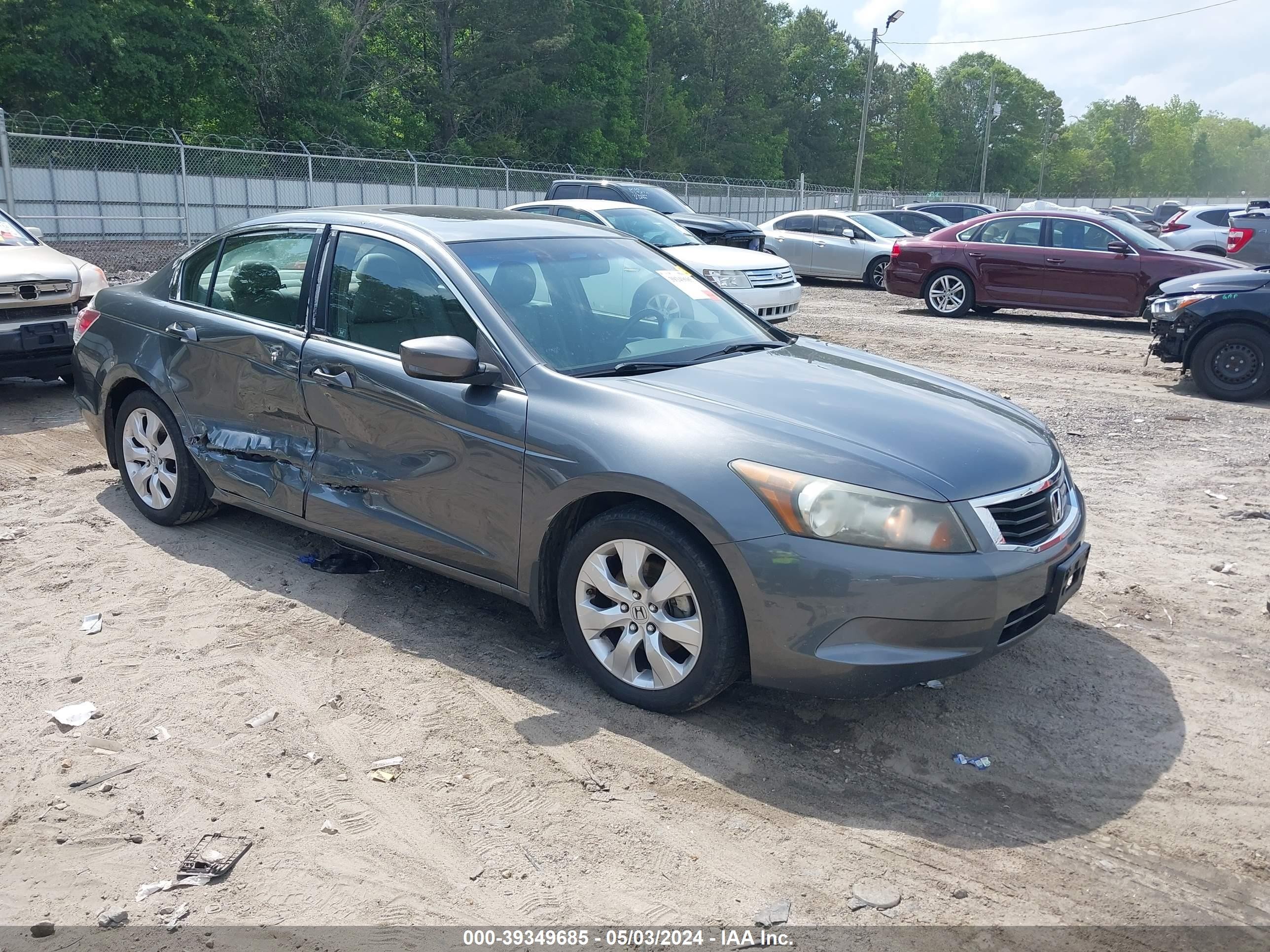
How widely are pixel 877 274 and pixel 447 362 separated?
59.3 feet

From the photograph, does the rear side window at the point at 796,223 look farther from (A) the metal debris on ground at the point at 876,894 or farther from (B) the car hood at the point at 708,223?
(A) the metal debris on ground at the point at 876,894

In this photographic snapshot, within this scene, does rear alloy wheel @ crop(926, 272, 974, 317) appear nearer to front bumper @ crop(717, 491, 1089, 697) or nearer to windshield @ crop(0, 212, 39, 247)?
windshield @ crop(0, 212, 39, 247)

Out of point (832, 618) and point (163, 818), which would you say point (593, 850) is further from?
point (163, 818)

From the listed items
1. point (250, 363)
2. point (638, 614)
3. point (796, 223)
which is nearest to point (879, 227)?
point (796, 223)

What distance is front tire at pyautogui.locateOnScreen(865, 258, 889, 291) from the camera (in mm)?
20812

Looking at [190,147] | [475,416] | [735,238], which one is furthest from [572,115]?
[475,416]

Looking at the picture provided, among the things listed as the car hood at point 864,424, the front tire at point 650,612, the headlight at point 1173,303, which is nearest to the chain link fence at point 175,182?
the headlight at point 1173,303

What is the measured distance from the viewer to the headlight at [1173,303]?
998cm

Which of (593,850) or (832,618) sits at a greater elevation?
(832,618)

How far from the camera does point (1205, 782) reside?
356 centimetres

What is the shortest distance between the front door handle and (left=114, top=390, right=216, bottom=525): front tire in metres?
1.22

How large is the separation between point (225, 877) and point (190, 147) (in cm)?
2306

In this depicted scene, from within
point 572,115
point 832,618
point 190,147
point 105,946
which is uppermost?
point 572,115

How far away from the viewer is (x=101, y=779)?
137 inches
